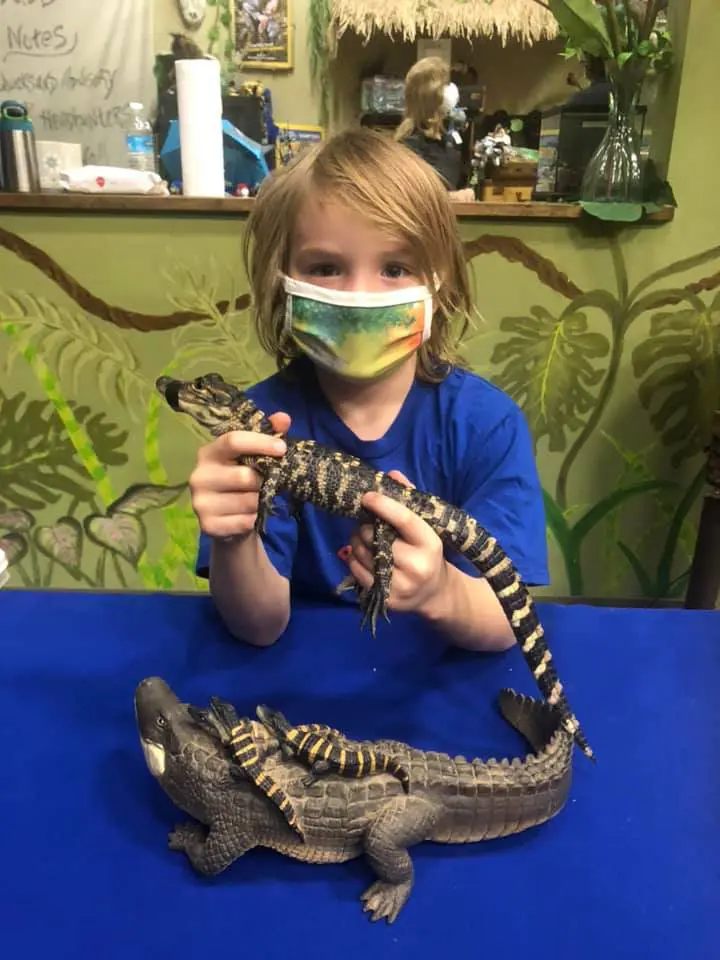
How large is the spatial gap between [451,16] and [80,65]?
3.85 ft

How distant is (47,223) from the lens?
84.0 inches

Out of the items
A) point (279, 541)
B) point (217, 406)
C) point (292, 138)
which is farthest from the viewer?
point (292, 138)

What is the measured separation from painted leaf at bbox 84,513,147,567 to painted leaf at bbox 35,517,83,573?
0.15 ft

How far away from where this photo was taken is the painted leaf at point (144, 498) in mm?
2414

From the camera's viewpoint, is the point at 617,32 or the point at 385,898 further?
the point at 617,32

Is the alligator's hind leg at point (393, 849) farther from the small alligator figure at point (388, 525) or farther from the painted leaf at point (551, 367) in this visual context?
the painted leaf at point (551, 367)

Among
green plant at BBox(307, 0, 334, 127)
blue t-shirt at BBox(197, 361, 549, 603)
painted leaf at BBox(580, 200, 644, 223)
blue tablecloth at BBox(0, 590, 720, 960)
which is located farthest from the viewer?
green plant at BBox(307, 0, 334, 127)

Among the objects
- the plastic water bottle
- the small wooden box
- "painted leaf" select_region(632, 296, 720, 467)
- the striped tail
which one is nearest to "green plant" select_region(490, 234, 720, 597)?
"painted leaf" select_region(632, 296, 720, 467)

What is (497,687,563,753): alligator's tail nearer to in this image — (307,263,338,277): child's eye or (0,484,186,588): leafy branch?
(307,263,338,277): child's eye

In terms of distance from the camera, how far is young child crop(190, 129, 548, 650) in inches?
36.2

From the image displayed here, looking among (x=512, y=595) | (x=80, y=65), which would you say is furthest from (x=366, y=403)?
(x=80, y=65)

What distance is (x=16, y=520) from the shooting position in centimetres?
247

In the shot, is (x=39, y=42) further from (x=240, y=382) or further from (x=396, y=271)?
(x=396, y=271)

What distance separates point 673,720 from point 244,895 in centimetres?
56
